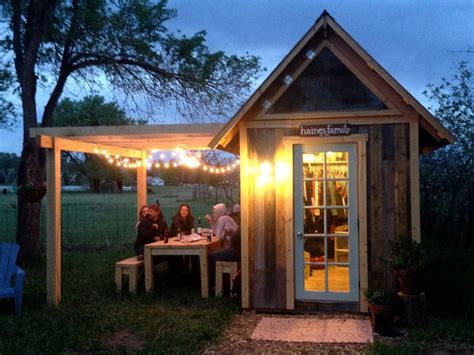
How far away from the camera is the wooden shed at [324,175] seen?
6754mm

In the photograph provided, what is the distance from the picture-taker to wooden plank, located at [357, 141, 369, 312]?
6.77 m

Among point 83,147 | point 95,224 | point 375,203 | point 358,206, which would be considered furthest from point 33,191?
point 95,224

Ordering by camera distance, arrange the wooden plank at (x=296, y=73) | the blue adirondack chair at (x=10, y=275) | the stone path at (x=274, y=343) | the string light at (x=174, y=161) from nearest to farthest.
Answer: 1. the stone path at (x=274, y=343)
2. the wooden plank at (x=296, y=73)
3. the blue adirondack chair at (x=10, y=275)
4. the string light at (x=174, y=161)

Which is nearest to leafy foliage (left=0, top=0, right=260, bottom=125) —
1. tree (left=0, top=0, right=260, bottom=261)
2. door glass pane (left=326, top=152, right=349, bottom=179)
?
tree (left=0, top=0, right=260, bottom=261)

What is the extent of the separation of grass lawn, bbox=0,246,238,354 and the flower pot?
2.18 m

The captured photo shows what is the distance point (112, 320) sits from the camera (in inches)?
263

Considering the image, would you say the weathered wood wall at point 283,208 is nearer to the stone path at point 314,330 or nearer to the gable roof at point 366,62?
the gable roof at point 366,62

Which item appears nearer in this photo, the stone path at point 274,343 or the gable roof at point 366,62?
the stone path at point 274,343

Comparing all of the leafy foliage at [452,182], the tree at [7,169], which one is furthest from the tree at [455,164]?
the tree at [7,169]

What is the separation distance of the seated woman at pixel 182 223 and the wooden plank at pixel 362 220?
14.1 feet

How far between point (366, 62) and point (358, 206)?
1813 mm

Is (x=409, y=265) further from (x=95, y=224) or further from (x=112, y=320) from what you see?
(x=95, y=224)

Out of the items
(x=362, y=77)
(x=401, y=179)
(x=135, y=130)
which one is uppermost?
(x=362, y=77)

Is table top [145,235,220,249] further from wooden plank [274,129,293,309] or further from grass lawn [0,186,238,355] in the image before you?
wooden plank [274,129,293,309]
